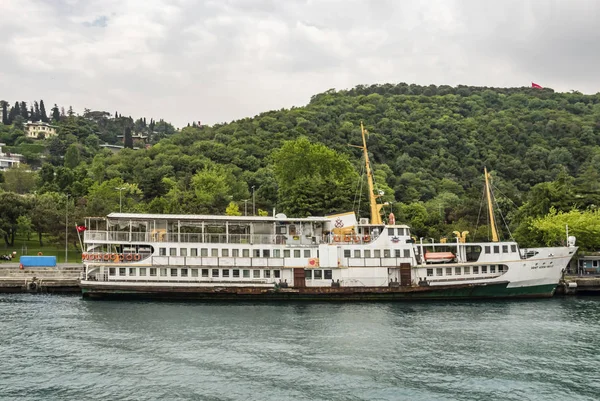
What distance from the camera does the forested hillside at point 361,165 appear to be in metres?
73.5

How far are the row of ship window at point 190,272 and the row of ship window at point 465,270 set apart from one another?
532 inches

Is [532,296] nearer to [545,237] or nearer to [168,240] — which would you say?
[545,237]

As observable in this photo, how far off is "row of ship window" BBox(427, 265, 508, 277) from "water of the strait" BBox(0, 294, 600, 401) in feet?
15.8

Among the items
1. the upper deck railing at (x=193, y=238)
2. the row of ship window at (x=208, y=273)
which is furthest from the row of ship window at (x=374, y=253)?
the upper deck railing at (x=193, y=238)

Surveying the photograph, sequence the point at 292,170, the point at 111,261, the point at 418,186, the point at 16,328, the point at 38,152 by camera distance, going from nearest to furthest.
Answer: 1. the point at 16,328
2. the point at 111,261
3. the point at 292,170
4. the point at 418,186
5. the point at 38,152

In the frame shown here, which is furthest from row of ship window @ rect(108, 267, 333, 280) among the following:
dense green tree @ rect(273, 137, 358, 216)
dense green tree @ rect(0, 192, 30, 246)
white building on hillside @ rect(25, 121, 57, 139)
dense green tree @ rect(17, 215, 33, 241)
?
white building on hillside @ rect(25, 121, 57, 139)

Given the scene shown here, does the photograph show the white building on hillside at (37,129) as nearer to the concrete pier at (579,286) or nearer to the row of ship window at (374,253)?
the row of ship window at (374,253)

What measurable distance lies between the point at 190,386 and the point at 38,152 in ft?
504

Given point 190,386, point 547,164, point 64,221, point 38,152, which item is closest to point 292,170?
point 64,221

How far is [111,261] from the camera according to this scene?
49.5 metres

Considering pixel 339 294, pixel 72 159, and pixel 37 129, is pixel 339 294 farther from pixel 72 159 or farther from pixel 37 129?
pixel 37 129

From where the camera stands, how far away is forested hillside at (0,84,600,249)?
7350 cm

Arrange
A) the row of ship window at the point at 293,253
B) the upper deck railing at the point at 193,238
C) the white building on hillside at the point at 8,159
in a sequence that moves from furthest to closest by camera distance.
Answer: the white building on hillside at the point at 8,159, the row of ship window at the point at 293,253, the upper deck railing at the point at 193,238

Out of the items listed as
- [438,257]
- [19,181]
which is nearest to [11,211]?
[19,181]
